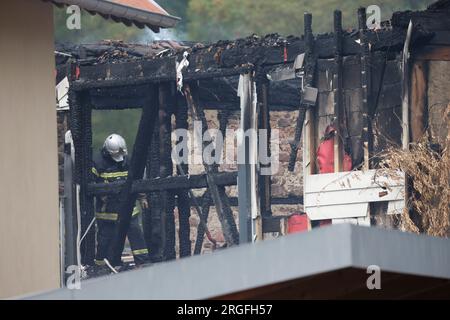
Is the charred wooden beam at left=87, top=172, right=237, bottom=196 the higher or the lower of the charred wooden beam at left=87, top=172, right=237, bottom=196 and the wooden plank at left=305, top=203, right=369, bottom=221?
the higher

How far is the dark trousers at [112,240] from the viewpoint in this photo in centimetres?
1684

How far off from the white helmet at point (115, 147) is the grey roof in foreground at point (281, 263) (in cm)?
1293

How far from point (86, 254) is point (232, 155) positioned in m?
4.08

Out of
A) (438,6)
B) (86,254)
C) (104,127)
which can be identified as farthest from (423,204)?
(104,127)

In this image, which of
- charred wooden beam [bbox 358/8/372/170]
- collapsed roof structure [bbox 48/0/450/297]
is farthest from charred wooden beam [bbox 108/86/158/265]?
charred wooden beam [bbox 358/8/372/170]

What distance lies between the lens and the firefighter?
17.0 metres

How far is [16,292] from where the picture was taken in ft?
26.7

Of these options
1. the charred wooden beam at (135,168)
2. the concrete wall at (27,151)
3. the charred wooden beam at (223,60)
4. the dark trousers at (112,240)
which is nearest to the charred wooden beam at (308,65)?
the charred wooden beam at (223,60)

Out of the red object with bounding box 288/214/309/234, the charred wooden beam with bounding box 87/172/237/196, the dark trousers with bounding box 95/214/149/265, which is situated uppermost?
the charred wooden beam with bounding box 87/172/237/196

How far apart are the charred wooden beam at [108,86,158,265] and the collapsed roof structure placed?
12mm

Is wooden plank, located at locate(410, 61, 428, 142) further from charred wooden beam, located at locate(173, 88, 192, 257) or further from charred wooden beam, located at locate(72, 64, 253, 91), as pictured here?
charred wooden beam, located at locate(173, 88, 192, 257)

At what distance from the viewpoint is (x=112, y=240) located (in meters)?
16.8

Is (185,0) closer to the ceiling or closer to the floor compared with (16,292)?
closer to the ceiling
